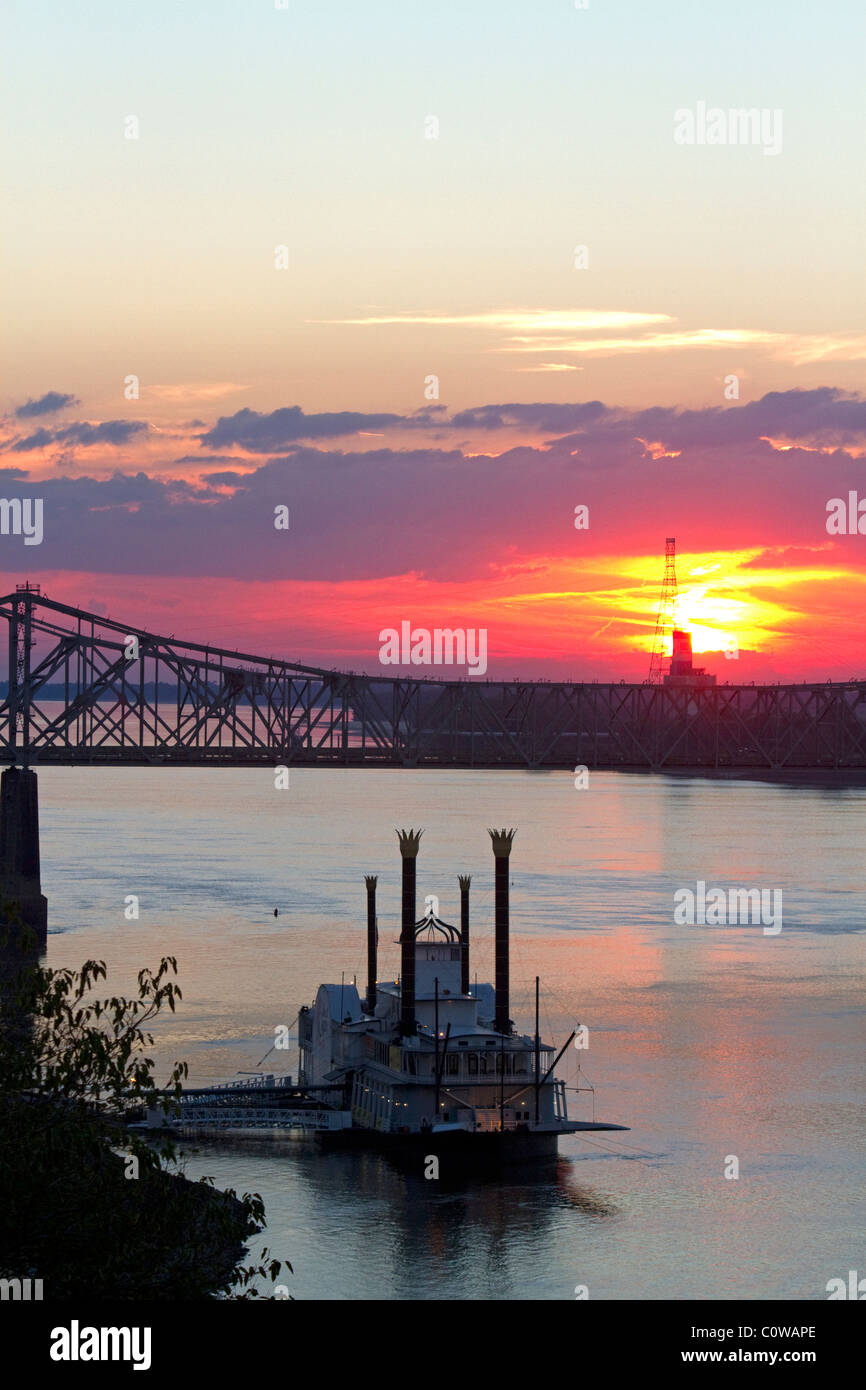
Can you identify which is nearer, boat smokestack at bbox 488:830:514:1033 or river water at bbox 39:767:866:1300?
river water at bbox 39:767:866:1300

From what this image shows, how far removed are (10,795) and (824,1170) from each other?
72.5 m

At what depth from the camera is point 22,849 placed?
112 m

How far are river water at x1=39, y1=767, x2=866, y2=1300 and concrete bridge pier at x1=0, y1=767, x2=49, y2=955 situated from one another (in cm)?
227

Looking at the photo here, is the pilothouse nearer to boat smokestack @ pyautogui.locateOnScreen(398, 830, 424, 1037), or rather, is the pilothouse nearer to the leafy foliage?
boat smokestack @ pyautogui.locateOnScreen(398, 830, 424, 1037)

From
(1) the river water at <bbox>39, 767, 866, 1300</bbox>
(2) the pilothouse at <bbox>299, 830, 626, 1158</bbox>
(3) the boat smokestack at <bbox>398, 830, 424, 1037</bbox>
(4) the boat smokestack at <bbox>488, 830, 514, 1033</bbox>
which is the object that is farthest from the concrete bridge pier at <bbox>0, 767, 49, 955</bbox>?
(2) the pilothouse at <bbox>299, 830, 626, 1158</bbox>

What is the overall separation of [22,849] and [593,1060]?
52.2 metres

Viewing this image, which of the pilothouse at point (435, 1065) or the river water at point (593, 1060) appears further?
the pilothouse at point (435, 1065)

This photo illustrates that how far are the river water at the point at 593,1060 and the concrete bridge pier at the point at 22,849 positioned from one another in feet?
7.44

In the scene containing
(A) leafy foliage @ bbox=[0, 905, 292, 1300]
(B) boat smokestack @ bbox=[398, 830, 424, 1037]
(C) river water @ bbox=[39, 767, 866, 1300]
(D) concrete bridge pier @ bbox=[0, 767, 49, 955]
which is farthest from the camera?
(D) concrete bridge pier @ bbox=[0, 767, 49, 955]

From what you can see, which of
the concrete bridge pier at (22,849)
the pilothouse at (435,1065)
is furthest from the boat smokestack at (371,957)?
the concrete bridge pier at (22,849)

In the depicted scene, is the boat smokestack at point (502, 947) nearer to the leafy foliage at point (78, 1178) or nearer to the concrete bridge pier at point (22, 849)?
the concrete bridge pier at point (22, 849)

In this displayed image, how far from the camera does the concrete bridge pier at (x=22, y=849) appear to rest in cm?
10650

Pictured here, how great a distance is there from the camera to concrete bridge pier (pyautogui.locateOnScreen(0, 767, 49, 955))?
106 meters
